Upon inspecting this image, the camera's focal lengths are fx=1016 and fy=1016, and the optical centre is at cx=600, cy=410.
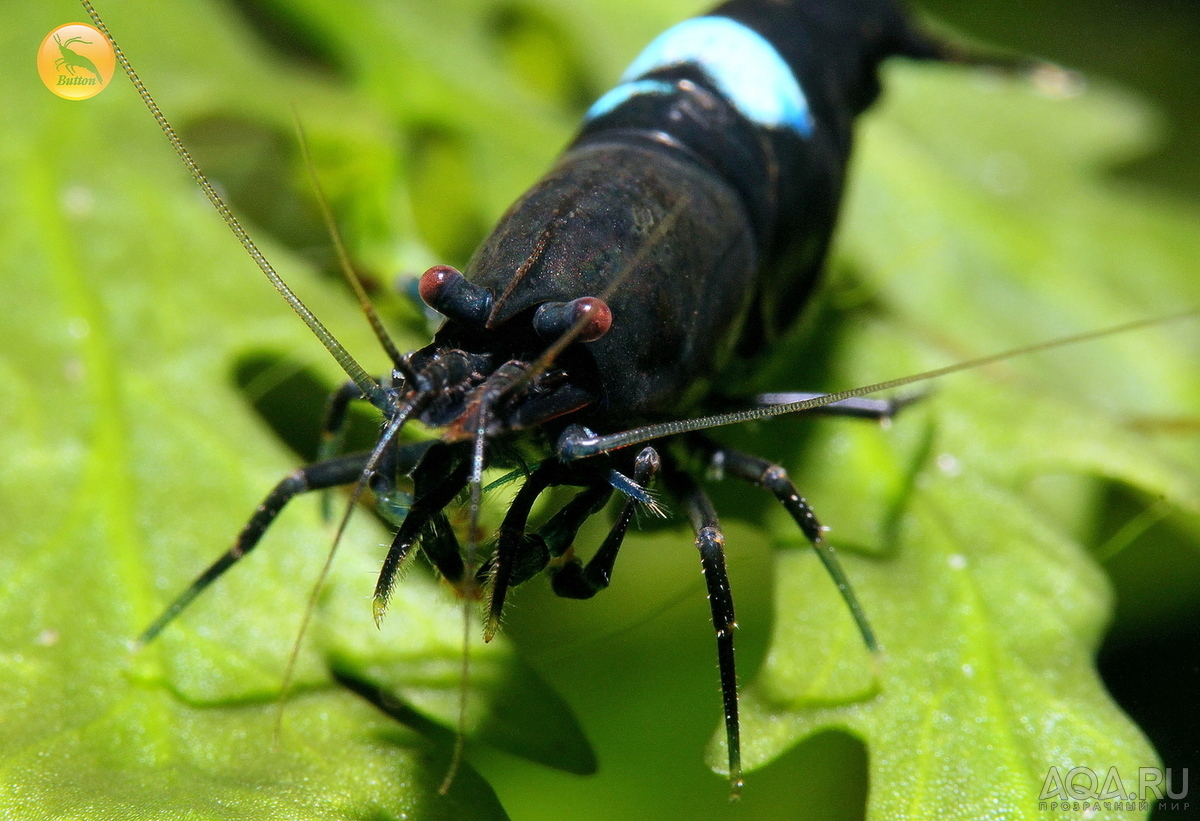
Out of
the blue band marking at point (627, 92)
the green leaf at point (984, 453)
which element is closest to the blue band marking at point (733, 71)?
the blue band marking at point (627, 92)

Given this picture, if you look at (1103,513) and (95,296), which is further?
(1103,513)

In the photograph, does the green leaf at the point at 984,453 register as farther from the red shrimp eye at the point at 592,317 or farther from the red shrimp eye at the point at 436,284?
the red shrimp eye at the point at 436,284

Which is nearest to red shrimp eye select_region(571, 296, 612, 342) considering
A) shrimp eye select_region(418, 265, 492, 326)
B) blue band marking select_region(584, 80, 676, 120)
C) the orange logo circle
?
shrimp eye select_region(418, 265, 492, 326)

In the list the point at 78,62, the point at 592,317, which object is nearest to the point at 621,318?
the point at 592,317

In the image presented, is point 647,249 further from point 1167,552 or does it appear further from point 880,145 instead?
point 880,145

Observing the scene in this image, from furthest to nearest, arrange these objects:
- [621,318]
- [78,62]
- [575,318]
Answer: [78,62] → [621,318] → [575,318]

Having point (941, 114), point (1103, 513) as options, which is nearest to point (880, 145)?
point (941, 114)

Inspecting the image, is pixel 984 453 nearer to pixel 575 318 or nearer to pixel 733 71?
pixel 733 71
